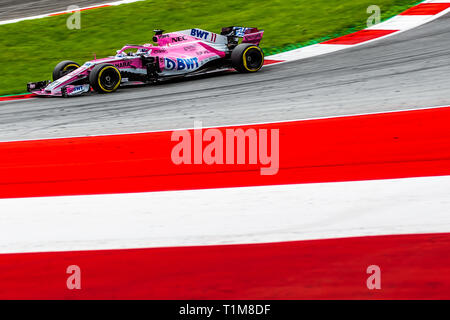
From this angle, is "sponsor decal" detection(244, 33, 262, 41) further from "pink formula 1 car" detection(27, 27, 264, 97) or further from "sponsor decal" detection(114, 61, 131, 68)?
"sponsor decal" detection(114, 61, 131, 68)

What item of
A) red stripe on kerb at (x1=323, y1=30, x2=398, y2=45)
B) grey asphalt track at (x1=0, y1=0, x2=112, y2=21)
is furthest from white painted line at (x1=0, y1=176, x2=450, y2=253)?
grey asphalt track at (x1=0, y1=0, x2=112, y2=21)

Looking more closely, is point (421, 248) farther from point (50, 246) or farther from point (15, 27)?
point (15, 27)

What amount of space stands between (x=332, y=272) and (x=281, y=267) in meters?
0.27

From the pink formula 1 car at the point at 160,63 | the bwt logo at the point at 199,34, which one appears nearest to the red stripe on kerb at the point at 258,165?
the pink formula 1 car at the point at 160,63

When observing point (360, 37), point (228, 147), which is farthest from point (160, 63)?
point (228, 147)

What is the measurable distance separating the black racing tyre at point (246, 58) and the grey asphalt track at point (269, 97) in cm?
15

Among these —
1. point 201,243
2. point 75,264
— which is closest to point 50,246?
point 75,264

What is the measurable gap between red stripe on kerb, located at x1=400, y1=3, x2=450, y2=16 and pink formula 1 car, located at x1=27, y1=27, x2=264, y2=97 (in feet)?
14.4

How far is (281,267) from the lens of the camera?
3.35 meters

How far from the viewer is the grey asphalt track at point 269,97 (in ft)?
23.1

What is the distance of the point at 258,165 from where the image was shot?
207 inches

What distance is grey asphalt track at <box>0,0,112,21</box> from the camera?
1853 cm

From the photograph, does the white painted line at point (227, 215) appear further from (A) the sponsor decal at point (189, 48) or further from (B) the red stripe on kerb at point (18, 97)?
(A) the sponsor decal at point (189, 48)

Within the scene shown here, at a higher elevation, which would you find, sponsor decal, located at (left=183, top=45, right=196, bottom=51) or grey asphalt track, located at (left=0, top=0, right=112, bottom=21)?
grey asphalt track, located at (left=0, top=0, right=112, bottom=21)
